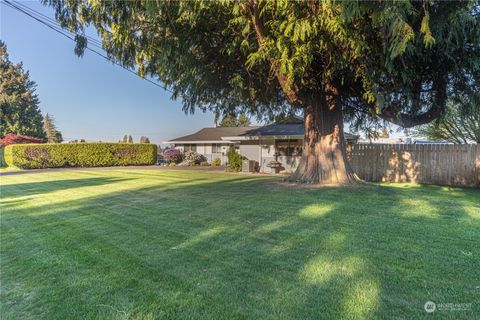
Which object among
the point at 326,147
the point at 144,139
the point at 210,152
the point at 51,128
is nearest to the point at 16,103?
the point at 51,128

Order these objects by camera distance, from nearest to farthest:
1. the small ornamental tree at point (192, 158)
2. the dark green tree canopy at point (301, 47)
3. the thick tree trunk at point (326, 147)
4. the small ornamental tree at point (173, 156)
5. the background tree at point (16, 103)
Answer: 1. the dark green tree canopy at point (301, 47)
2. the thick tree trunk at point (326, 147)
3. the small ornamental tree at point (192, 158)
4. the small ornamental tree at point (173, 156)
5. the background tree at point (16, 103)

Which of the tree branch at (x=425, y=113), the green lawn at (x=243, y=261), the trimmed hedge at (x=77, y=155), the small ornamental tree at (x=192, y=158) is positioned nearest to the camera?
the green lawn at (x=243, y=261)

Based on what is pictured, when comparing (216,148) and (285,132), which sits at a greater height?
(285,132)

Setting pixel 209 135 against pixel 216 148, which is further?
pixel 209 135

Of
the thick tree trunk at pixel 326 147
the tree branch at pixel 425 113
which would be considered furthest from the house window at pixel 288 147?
the tree branch at pixel 425 113

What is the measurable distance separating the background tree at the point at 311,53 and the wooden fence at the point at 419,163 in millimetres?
2693

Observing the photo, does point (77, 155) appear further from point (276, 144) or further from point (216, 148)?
point (276, 144)

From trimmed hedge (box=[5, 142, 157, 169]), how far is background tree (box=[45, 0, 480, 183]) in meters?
15.5

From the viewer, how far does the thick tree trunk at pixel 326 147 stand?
9711 mm

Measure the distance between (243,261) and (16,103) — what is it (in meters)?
38.0

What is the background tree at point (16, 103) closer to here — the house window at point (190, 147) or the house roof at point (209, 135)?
the house roof at point (209, 135)

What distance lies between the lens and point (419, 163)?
1256 centimetres

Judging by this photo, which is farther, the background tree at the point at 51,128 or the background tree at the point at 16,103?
the background tree at the point at 51,128

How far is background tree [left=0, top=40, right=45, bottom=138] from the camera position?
3200 cm
